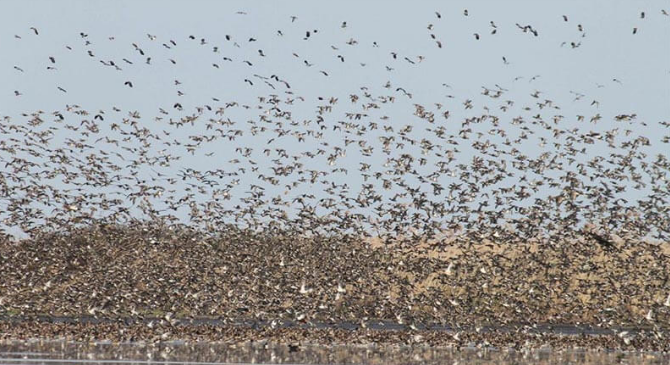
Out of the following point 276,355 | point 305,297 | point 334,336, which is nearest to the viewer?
point 276,355

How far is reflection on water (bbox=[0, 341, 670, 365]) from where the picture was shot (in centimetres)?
2536

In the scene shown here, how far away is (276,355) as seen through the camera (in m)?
26.9

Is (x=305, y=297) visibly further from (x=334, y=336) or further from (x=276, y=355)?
(x=276, y=355)

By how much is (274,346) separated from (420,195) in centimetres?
1352

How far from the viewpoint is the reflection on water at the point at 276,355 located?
2536cm

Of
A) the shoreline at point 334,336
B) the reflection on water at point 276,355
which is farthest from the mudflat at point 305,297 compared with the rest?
the reflection on water at point 276,355

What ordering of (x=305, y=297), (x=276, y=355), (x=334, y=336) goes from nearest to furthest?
(x=276, y=355) → (x=334, y=336) → (x=305, y=297)

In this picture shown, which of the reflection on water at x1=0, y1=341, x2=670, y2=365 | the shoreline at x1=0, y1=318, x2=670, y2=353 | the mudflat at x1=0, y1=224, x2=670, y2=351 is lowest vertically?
the reflection on water at x1=0, y1=341, x2=670, y2=365

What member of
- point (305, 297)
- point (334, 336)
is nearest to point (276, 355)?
point (334, 336)

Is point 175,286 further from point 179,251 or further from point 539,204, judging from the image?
point 539,204

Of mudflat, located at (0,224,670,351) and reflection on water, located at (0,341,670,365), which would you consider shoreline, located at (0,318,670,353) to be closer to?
mudflat, located at (0,224,670,351)

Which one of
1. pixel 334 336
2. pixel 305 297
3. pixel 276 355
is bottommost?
pixel 276 355

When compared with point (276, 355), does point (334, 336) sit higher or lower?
higher

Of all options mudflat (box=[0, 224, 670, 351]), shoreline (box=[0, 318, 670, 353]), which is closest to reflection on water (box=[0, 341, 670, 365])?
shoreline (box=[0, 318, 670, 353])
